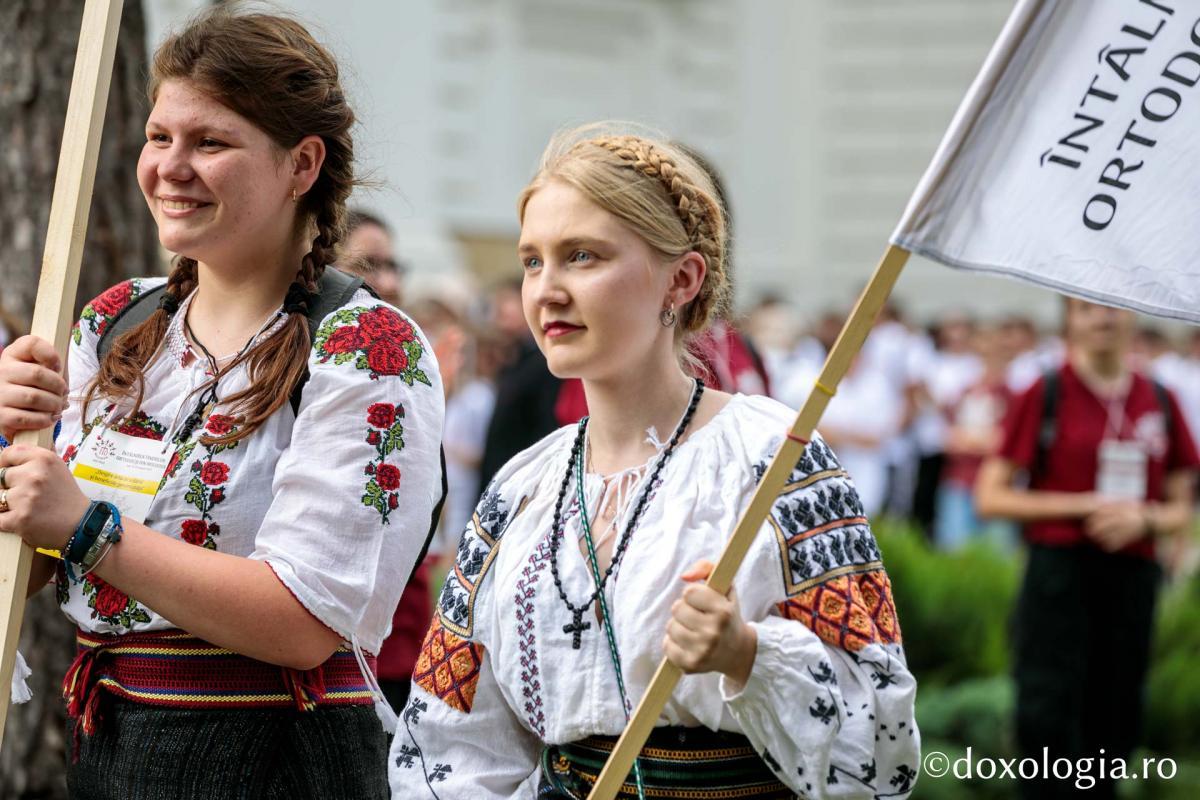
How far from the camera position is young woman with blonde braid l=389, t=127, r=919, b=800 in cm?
269

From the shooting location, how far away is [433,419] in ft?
9.65

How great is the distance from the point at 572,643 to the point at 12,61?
2.89 meters

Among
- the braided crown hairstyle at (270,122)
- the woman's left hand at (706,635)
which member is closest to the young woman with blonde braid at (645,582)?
the woman's left hand at (706,635)

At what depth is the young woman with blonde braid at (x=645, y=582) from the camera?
2.69 metres

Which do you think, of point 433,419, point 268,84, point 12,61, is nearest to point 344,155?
point 268,84

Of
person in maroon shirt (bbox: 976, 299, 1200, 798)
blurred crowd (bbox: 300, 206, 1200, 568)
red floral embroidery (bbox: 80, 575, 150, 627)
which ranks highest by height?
red floral embroidery (bbox: 80, 575, 150, 627)

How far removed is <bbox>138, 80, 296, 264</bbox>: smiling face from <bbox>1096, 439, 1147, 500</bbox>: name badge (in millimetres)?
4385

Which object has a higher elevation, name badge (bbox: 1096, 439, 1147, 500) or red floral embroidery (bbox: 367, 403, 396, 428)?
red floral embroidery (bbox: 367, 403, 396, 428)

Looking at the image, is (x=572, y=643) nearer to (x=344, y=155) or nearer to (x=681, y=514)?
(x=681, y=514)

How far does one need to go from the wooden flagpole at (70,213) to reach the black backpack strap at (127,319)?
186 millimetres

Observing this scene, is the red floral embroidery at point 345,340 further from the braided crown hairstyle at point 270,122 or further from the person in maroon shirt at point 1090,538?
the person in maroon shirt at point 1090,538

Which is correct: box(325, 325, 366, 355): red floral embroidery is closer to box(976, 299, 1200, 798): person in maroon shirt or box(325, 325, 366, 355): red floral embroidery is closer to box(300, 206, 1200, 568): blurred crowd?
box(976, 299, 1200, 798): person in maroon shirt

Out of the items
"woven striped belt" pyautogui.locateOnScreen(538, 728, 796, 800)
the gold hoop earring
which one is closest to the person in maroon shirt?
the gold hoop earring

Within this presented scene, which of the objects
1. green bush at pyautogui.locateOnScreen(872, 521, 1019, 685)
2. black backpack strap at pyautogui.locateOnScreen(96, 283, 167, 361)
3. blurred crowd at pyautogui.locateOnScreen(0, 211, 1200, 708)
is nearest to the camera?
black backpack strap at pyautogui.locateOnScreen(96, 283, 167, 361)
